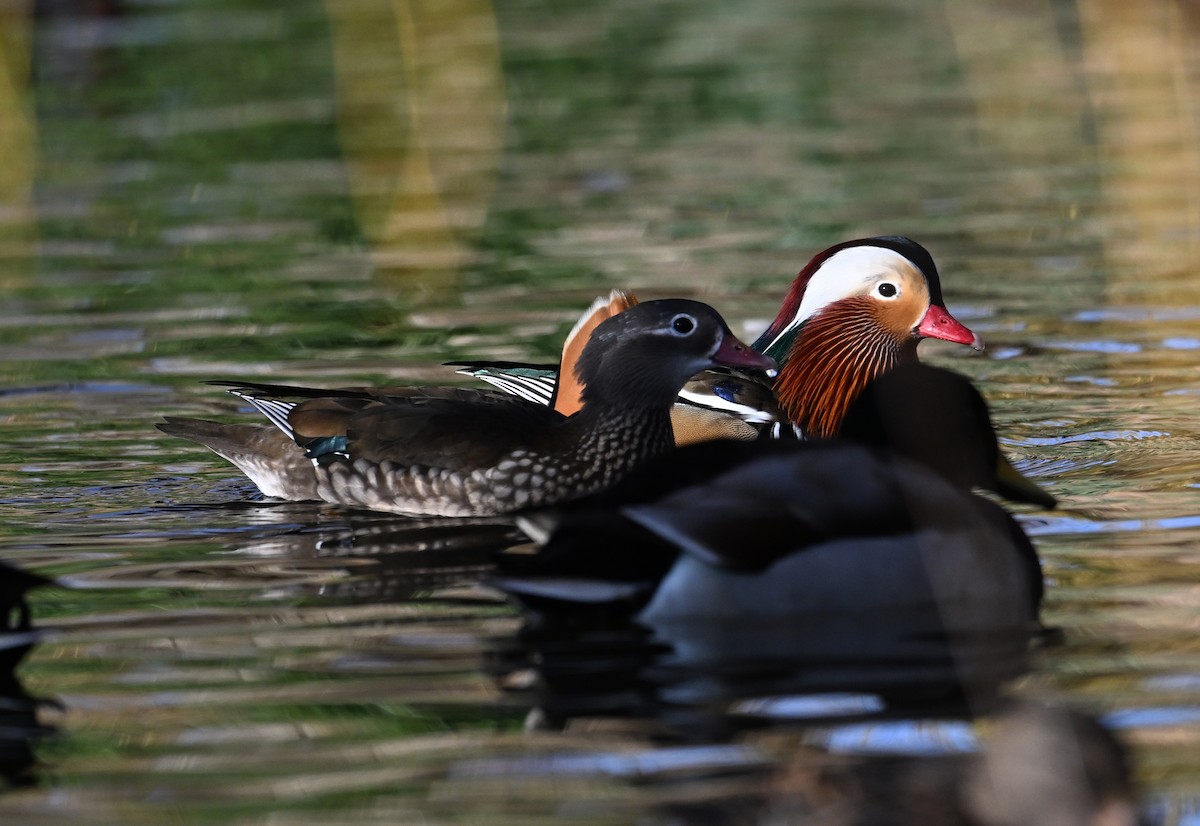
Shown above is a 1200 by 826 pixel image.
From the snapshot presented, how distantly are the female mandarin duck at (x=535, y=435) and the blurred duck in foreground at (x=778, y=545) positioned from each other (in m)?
1.71

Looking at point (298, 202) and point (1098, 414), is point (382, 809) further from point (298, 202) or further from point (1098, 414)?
point (298, 202)

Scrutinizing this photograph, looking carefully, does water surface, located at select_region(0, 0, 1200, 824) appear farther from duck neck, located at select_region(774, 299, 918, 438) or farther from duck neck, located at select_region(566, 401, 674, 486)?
duck neck, located at select_region(774, 299, 918, 438)

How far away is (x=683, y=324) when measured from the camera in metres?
7.54

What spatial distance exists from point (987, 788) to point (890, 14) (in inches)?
829

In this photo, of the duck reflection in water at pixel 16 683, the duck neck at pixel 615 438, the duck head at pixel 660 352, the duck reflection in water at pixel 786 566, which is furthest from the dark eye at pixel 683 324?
the duck reflection in water at pixel 16 683

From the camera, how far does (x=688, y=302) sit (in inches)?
299

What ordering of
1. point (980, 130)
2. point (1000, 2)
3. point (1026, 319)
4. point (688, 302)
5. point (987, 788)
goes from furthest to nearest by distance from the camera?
1. point (1000, 2)
2. point (980, 130)
3. point (1026, 319)
4. point (688, 302)
5. point (987, 788)

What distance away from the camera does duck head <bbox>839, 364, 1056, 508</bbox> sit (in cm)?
639

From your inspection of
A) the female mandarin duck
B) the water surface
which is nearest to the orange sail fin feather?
the female mandarin duck

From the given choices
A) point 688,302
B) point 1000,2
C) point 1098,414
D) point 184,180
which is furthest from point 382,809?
point 1000,2

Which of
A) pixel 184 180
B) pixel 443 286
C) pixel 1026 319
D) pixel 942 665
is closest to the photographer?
pixel 942 665

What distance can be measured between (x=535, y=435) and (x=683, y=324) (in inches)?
26.8

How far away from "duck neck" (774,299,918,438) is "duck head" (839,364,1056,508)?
181cm

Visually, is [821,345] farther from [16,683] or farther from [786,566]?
[16,683]
